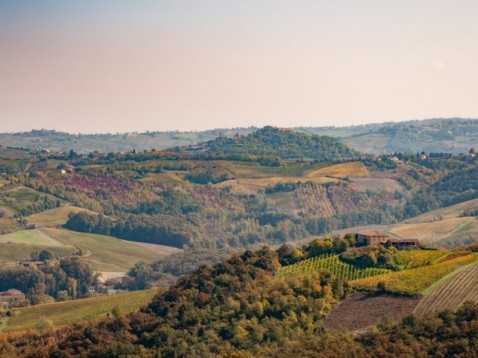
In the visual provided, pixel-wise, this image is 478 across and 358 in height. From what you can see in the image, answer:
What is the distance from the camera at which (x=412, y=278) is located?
9812cm

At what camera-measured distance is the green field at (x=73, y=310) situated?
119 meters


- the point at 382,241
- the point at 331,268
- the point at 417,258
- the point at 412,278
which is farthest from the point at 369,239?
the point at 412,278

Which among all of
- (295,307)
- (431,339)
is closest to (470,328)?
(431,339)

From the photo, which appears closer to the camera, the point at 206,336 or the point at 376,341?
the point at 376,341

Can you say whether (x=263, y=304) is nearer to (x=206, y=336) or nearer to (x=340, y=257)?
(x=206, y=336)

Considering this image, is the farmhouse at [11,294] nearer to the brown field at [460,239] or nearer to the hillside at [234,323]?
the hillside at [234,323]

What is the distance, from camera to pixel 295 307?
95.1 m

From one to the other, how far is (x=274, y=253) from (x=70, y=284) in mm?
75713

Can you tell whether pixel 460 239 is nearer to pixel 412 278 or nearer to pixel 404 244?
pixel 404 244

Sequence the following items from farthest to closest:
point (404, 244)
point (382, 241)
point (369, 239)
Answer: point (382, 241), point (369, 239), point (404, 244)

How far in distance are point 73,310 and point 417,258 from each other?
48.4 metres

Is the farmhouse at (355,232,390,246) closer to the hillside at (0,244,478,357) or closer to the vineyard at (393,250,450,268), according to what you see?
the vineyard at (393,250,450,268)

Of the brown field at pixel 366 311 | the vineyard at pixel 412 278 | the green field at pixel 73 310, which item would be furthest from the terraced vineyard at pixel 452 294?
the green field at pixel 73 310

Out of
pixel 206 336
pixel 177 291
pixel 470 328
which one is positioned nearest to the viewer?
pixel 470 328
